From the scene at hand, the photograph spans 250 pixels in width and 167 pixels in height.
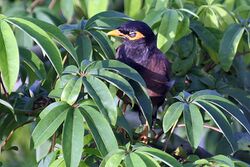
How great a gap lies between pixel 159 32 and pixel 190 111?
564 mm

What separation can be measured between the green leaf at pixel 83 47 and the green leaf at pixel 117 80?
35cm

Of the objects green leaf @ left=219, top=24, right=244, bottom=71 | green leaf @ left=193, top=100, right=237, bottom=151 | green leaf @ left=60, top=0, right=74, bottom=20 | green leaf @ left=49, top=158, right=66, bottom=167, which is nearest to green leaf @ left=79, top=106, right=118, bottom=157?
green leaf @ left=49, top=158, right=66, bottom=167

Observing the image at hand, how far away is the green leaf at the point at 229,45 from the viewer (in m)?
2.51

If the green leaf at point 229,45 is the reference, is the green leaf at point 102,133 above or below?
above

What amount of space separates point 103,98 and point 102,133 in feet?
0.28

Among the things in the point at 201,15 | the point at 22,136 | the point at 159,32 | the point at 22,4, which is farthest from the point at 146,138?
the point at 22,4

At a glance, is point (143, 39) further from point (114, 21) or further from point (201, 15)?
point (201, 15)

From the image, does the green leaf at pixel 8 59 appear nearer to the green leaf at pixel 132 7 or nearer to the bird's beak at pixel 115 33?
the bird's beak at pixel 115 33

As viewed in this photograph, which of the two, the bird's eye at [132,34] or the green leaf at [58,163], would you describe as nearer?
the green leaf at [58,163]

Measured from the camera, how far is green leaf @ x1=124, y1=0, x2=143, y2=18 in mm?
2842

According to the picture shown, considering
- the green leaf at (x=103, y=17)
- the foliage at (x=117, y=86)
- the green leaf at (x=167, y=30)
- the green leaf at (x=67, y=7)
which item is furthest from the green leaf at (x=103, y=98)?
the green leaf at (x=67, y=7)

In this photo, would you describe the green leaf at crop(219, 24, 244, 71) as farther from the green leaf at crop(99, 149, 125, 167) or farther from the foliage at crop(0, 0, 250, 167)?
the green leaf at crop(99, 149, 125, 167)

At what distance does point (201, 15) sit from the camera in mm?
2727

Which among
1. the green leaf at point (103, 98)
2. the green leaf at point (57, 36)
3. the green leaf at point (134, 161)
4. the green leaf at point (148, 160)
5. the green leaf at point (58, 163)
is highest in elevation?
the green leaf at point (57, 36)
